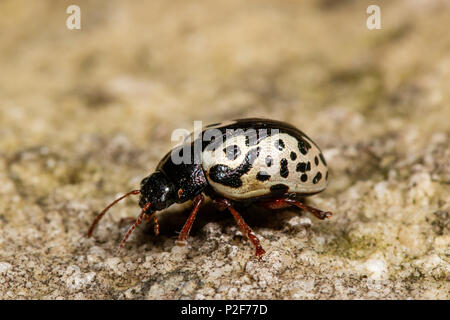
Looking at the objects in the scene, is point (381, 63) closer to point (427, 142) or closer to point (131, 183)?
point (427, 142)

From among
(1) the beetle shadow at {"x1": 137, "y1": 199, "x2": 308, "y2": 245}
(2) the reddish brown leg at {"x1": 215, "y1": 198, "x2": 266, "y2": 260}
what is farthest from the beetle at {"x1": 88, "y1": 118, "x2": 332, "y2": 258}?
(1) the beetle shadow at {"x1": 137, "y1": 199, "x2": 308, "y2": 245}

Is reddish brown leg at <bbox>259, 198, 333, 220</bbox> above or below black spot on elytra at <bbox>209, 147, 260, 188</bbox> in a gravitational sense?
below

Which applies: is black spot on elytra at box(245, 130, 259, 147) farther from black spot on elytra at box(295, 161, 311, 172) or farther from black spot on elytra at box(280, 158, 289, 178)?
black spot on elytra at box(295, 161, 311, 172)

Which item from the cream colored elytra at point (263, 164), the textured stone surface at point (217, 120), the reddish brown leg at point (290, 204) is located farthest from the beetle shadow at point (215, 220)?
the cream colored elytra at point (263, 164)

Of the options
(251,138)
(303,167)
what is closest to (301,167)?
(303,167)
